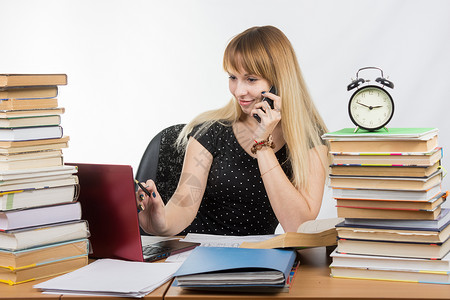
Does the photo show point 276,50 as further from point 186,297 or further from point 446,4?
point 446,4

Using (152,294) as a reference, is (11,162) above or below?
above

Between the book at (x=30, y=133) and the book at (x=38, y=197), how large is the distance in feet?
0.45

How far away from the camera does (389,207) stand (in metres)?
1.40

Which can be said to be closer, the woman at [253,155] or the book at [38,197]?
the book at [38,197]

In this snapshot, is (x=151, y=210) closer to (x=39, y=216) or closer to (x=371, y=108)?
(x=39, y=216)

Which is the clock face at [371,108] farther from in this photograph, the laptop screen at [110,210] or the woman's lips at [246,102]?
the woman's lips at [246,102]

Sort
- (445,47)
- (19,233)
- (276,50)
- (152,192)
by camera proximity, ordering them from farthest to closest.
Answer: (445,47) < (276,50) < (152,192) < (19,233)

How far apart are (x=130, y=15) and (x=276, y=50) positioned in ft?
7.02

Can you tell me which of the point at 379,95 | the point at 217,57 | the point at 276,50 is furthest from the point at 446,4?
the point at 379,95

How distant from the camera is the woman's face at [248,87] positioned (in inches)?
88.8

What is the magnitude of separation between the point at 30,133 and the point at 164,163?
1.09 metres

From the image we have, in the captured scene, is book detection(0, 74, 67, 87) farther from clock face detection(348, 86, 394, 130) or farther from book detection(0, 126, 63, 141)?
clock face detection(348, 86, 394, 130)

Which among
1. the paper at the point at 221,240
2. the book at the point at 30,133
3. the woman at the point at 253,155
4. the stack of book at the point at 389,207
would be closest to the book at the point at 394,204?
the stack of book at the point at 389,207

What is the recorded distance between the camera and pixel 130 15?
416 cm
